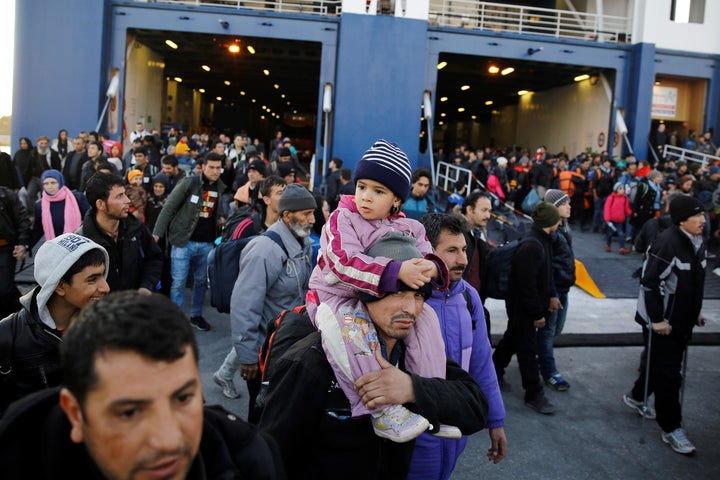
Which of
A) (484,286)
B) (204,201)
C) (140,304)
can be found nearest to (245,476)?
(140,304)

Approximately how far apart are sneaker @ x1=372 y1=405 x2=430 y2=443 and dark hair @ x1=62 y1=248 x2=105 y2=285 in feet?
5.55

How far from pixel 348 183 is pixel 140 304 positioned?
31.3 ft

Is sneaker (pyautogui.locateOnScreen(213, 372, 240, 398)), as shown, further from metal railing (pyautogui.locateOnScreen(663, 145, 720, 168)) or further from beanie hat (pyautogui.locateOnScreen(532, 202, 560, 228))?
metal railing (pyautogui.locateOnScreen(663, 145, 720, 168))

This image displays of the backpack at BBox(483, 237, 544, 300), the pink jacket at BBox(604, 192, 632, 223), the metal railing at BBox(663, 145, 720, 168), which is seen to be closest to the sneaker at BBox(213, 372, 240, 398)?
the backpack at BBox(483, 237, 544, 300)

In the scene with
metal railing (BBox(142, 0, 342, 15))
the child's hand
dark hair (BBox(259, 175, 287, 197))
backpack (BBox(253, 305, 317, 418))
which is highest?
metal railing (BBox(142, 0, 342, 15))

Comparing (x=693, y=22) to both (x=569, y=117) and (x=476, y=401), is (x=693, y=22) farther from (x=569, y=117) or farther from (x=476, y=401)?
(x=476, y=401)

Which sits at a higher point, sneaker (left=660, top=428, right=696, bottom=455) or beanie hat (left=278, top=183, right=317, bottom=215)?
beanie hat (left=278, top=183, right=317, bottom=215)

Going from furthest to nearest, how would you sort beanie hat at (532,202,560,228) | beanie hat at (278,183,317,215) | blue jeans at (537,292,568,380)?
1. blue jeans at (537,292,568,380)
2. beanie hat at (532,202,560,228)
3. beanie hat at (278,183,317,215)

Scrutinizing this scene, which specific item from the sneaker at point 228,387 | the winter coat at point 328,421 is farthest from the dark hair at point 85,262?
the sneaker at point 228,387

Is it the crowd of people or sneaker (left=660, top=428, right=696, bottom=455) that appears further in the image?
sneaker (left=660, top=428, right=696, bottom=455)

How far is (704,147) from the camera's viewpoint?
1931 cm

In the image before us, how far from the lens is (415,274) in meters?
2.02

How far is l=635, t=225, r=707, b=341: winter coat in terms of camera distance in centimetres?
491

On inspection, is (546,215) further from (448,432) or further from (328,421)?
(328,421)
